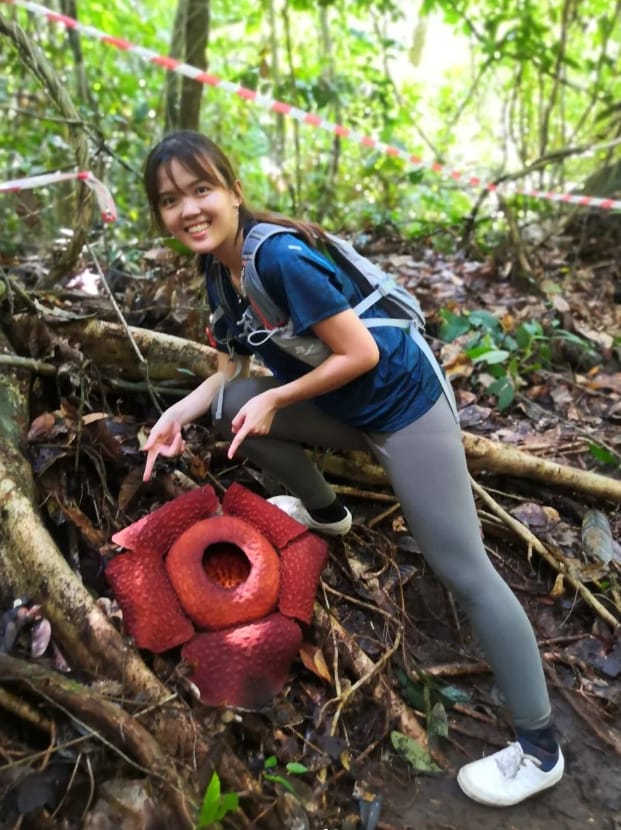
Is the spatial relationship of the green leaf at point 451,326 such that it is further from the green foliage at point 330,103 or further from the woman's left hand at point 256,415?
the woman's left hand at point 256,415

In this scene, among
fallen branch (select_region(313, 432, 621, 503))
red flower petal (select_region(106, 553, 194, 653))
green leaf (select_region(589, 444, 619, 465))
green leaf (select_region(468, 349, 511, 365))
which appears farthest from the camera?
green leaf (select_region(468, 349, 511, 365))

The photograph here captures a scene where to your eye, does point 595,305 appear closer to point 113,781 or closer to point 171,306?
point 171,306

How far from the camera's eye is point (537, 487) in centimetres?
305

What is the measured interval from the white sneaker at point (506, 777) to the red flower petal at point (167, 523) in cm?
112

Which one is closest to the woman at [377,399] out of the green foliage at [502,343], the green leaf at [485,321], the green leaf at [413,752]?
the green leaf at [413,752]

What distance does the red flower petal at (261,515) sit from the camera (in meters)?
2.23

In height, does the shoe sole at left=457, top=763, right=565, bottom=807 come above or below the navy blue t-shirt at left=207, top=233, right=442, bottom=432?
below

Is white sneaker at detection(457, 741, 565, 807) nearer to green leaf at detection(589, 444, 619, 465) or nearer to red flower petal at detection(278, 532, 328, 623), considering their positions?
red flower petal at detection(278, 532, 328, 623)

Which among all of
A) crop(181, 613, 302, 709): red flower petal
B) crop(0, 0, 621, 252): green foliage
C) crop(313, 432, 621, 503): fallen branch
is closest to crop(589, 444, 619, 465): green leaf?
crop(313, 432, 621, 503): fallen branch

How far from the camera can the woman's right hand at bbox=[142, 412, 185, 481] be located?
6.96 ft

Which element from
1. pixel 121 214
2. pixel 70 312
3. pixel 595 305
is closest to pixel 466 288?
pixel 595 305

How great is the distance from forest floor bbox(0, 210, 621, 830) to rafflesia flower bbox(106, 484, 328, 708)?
0.10 metres

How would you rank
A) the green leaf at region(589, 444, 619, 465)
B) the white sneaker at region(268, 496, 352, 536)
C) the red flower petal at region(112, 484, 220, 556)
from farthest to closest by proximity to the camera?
the green leaf at region(589, 444, 619, 465)
the white sneaker at region(268, 496, 352, 536)
the red flower petal at region(112, 484, 220, 556)

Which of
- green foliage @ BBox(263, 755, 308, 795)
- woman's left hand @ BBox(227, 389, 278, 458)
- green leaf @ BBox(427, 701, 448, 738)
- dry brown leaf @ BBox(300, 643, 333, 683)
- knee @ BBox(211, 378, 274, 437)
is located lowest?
green leaf @ BBox(427, 701, 448, 738)
